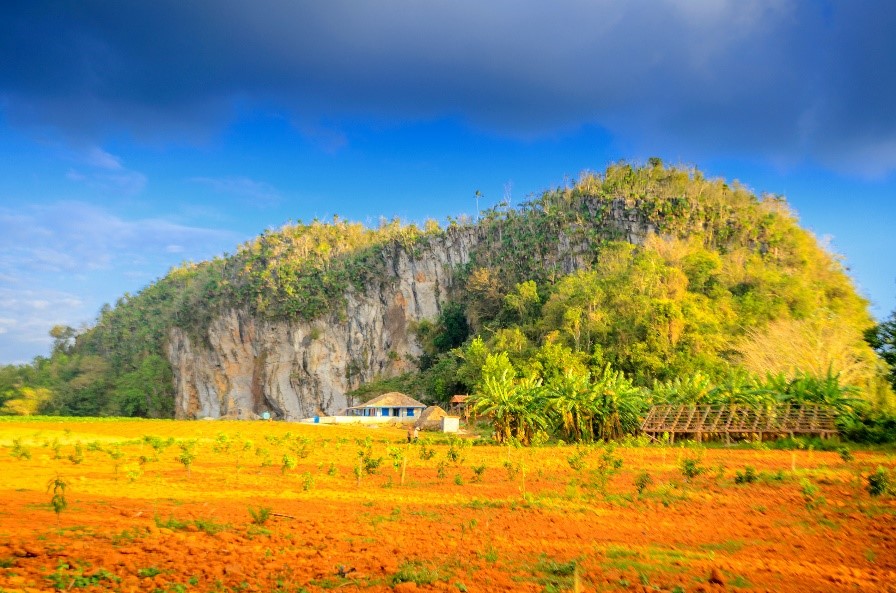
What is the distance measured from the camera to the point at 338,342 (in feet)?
215

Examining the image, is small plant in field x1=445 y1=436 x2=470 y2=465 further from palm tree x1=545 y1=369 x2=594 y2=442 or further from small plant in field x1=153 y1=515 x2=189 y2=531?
small plant in field x1=153 y1=515 x2=189 y2=531

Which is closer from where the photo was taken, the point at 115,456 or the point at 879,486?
the point at 879,486

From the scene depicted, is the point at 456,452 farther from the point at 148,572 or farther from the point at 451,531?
the point at 148,572

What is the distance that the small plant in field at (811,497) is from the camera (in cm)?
1052

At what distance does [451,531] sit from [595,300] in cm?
3496

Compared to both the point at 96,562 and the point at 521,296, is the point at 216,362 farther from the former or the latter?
the point at 96,562

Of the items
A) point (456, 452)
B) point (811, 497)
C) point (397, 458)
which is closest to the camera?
point (811, 497)

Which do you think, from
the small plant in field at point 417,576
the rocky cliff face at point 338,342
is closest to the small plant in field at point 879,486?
the small plant in field at point 417,576

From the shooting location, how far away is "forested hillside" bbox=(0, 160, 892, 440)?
105 feet

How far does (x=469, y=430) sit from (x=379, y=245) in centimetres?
3063

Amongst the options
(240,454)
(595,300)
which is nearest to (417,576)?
(240,454)

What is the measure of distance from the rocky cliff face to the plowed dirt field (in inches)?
1836

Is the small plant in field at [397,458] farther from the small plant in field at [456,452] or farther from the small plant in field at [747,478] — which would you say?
the small plant in field at [747,478]

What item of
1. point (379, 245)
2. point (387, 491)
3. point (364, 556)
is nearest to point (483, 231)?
point (379, 245)
